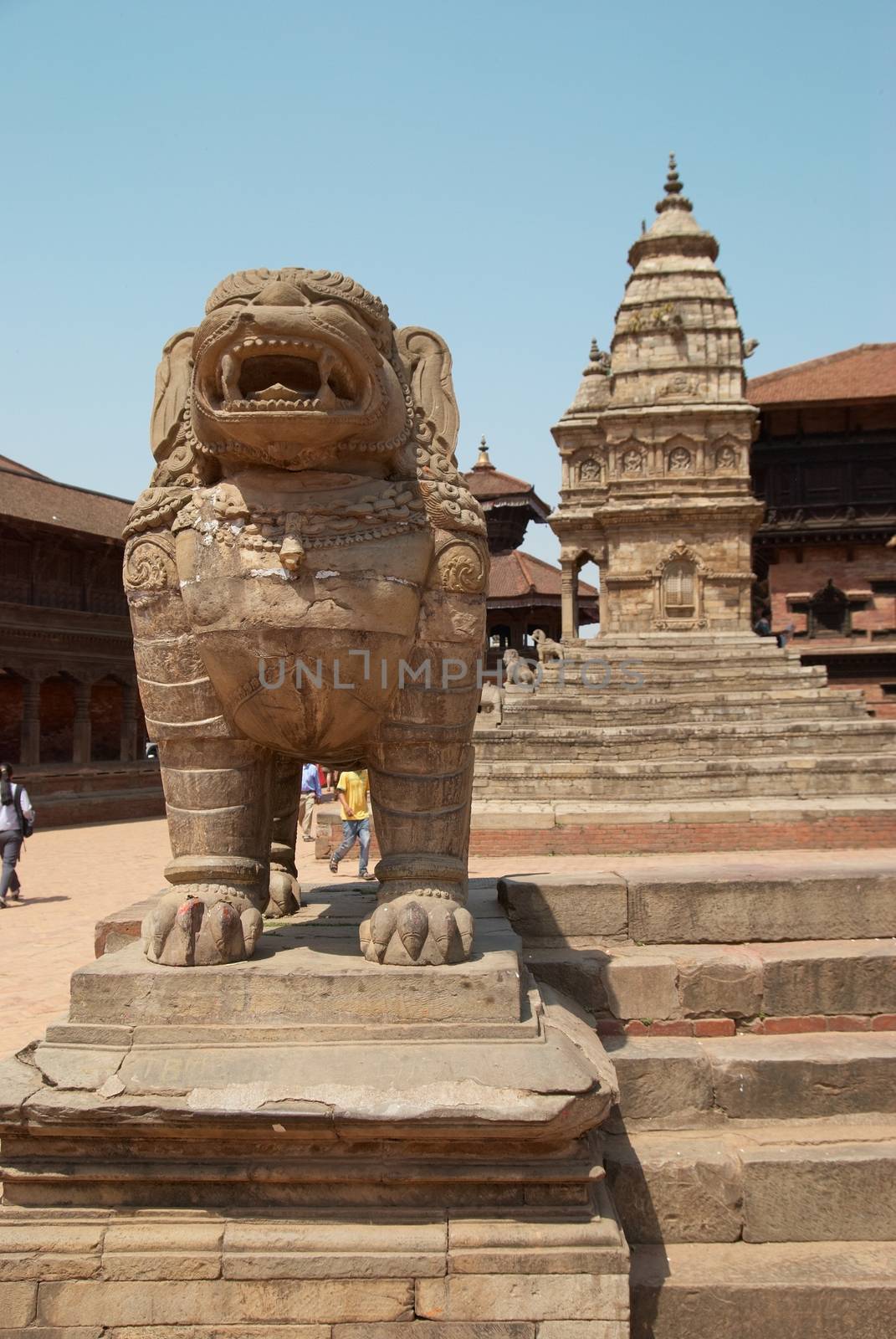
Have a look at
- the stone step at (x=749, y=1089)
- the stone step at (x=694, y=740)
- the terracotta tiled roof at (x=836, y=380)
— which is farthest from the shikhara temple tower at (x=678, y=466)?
the stone step at (x=749, y=1089)

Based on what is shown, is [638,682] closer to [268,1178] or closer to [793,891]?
[793,891]

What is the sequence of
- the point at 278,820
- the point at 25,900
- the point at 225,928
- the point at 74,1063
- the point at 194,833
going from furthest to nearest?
1. the point at 25,900
2. the point at 278,820
3. the point at 194,833
4. the point at 225,928
5. the point at 74,1063

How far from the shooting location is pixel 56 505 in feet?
78.5

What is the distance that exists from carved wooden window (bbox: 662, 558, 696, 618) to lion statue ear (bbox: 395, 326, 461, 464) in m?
22.9

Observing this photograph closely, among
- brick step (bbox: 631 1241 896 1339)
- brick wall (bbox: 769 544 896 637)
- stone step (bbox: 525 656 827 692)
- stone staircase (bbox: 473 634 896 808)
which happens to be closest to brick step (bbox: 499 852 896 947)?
brick step (bbox: 631 1241 896 1339)

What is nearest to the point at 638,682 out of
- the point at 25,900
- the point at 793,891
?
the point at 25,900

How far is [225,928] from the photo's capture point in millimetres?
2893

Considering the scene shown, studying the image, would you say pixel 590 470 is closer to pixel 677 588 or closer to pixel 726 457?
pixel 726 457

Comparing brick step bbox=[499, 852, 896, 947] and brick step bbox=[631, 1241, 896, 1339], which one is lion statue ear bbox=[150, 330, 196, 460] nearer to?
brick step bbox=[499, 852, 896, 947]

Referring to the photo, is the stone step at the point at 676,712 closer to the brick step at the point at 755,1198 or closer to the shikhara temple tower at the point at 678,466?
the shikhara temple tower at the point at 678,466

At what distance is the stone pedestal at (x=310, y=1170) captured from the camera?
2439mm

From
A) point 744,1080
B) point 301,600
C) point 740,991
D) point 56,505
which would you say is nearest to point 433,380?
point 301,600

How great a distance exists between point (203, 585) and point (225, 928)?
102 centimetres

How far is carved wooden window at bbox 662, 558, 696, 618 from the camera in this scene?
83.5 feet
